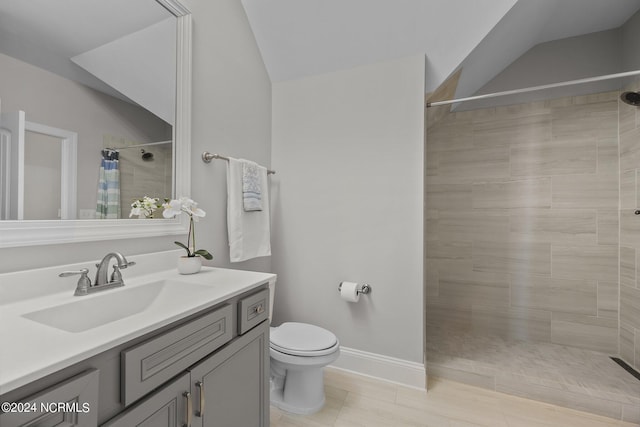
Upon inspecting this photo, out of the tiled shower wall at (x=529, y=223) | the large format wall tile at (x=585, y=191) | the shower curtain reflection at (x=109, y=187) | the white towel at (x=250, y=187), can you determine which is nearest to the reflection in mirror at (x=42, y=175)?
the shower curtain reflection at (x=109, y=187)

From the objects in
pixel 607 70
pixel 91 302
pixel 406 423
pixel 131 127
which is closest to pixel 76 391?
pixel 91 302

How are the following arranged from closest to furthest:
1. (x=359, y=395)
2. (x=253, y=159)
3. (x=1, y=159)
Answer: (x=1, y=159) < (x=359, y=395) < (x=253, y=159)

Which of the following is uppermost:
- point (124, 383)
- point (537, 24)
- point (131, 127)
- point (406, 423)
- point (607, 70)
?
point (537, 24)

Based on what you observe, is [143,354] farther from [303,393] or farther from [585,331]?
[585,331]

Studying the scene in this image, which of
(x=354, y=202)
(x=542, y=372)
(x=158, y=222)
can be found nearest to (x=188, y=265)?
(x=158, y=222)

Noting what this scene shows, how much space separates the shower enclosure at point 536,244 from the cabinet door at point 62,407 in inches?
77.0

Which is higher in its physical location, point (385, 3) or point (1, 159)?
point (385, 3)

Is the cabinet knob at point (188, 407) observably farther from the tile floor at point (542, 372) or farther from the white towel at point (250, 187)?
the tile floor at point (542, 372)

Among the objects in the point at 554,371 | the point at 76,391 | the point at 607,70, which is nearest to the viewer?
the point at 76,391

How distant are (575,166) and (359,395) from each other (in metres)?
2.35

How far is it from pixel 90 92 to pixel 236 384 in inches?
47.5

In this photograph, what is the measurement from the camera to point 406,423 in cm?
148

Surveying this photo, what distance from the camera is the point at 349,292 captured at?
1.84m

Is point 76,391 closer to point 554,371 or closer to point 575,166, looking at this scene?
point 554,371
